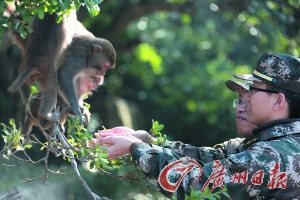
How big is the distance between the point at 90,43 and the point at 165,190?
7.38ft

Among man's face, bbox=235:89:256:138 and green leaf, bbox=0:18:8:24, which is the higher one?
green leaf, bbox=0:18:8:24

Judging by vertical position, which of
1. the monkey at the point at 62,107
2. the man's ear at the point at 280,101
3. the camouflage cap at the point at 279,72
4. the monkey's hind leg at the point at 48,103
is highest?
the camouflage cap at the point at 279,72

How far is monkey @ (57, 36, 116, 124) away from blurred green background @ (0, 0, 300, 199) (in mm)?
3569

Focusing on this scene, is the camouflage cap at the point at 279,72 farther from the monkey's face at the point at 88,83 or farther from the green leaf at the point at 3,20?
Result: the monkey's face at the point at 88,83

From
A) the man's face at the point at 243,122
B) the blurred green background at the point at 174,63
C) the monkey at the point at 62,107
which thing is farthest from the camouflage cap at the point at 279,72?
the blurred green background at the point at 174,63

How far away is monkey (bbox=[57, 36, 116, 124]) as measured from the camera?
16.8 feet

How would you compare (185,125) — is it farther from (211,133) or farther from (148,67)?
(148,67)

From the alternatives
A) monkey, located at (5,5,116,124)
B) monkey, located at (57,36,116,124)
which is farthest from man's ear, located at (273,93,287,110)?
monkey, located at (57,36,116,124)

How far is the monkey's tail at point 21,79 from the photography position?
4.57 metres

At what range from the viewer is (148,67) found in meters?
14.1

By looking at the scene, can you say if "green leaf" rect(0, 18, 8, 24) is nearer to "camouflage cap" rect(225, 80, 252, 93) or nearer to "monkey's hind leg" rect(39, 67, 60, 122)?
"monkey's hind leg" rect(39, 67, 60, 122)

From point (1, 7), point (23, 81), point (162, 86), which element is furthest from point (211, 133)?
point (1, 7)

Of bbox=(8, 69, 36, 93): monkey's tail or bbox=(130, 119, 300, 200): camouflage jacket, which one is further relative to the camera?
bbox=(8, 69, 36, 93): monkey's tail

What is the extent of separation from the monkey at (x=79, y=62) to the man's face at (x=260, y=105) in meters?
1.53
